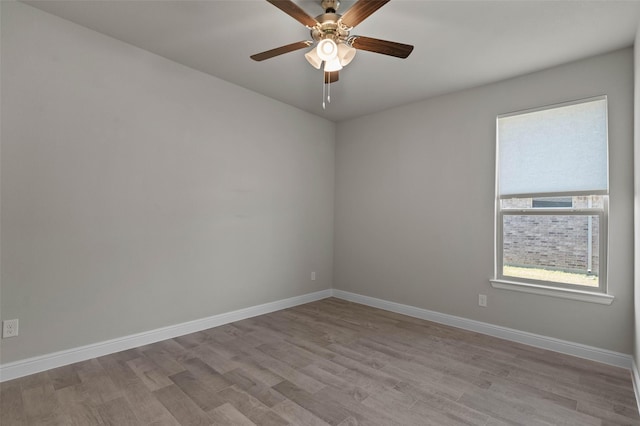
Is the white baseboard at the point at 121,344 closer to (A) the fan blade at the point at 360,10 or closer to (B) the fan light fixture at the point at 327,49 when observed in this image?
(B) the fan light fixture at the point at 327,49

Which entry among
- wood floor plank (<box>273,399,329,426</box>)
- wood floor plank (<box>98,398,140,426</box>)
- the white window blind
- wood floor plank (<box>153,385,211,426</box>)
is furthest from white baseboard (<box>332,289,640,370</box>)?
wood floor plank (<box>98,398,140,426</box>)

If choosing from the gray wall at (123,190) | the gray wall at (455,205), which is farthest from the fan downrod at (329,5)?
the gray wall at (455,205)

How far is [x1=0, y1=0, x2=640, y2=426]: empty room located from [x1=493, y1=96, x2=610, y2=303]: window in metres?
0.02

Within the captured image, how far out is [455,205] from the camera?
3.76 m

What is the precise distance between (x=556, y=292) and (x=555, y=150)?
1.38 meters

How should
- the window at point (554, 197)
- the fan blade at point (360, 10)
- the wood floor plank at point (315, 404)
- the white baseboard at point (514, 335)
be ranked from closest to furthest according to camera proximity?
the fan blade at point (360, 10) < the wood floor plank at point (315, 404) < the white baseboard at point (514, 335) < the window at point (554, 197)

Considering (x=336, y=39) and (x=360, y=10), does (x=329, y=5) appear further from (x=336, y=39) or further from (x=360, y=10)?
(x=360, y=10)

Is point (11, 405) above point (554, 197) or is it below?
below

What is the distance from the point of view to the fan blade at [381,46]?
2105 mm

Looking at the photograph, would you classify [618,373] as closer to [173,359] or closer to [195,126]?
[173,359]

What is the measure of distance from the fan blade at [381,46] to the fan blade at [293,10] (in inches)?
12.0

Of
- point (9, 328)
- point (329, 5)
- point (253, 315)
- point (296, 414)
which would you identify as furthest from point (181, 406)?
point (329, 5)

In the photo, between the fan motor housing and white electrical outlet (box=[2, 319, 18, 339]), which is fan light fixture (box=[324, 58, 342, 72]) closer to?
the fan motor housing

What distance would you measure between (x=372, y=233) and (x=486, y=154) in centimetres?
177
